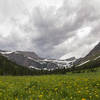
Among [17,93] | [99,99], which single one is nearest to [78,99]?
[99,99]

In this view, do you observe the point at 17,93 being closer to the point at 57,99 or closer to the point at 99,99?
the point at 57,99

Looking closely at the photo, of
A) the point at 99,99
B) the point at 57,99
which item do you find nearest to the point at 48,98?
the point at 57,99

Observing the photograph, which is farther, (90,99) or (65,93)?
(65,93)

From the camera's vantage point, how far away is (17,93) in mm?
7039

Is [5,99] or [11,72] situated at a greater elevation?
[11,72]

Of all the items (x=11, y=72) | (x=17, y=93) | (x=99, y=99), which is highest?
(x=11, y=72)

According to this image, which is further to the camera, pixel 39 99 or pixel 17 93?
pixel 17 93

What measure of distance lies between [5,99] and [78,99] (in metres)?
3.74

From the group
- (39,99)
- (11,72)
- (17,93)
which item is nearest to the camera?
(39,99)

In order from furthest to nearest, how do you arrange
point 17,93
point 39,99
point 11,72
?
point 11,72, point 17,93, point 39,99

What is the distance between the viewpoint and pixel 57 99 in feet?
18.9

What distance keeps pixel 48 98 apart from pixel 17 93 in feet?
7.61

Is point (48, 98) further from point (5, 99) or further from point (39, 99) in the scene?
point (5, 99)

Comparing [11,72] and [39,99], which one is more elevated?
[11,72]
